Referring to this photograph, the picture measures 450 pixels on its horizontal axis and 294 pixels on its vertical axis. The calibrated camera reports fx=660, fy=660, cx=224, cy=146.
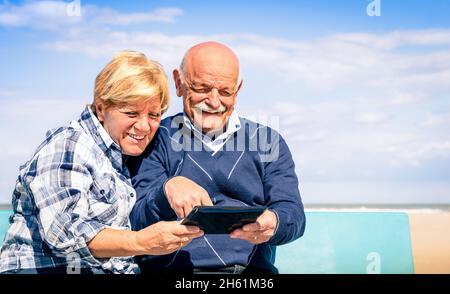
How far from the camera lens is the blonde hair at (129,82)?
2684 mm

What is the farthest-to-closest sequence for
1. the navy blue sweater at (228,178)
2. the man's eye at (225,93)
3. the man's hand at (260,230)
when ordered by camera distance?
1. the man's eye at (225,93)
2. the navy blue sweater at (228,178)
3. the man's hand at (260,230)

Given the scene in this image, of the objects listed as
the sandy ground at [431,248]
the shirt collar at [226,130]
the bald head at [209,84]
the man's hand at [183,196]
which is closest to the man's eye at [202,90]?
the bald head at [209,84]

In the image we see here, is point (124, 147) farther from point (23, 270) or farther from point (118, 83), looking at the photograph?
point (23, 270)

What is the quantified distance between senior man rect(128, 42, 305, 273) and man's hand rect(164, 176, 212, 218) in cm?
21

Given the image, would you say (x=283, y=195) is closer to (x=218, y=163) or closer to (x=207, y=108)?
(x=218, y=163)

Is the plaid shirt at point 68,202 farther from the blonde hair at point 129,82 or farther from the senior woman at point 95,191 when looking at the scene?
the blonde hair at point 129,82

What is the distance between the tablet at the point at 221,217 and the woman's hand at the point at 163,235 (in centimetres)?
3

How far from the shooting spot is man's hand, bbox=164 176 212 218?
2.53 metres

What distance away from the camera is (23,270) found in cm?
254

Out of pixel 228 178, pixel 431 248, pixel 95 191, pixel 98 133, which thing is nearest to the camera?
pixel 95 191

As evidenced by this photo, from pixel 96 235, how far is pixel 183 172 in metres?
0.58

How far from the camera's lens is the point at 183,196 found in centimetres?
254

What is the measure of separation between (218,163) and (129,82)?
0.56m

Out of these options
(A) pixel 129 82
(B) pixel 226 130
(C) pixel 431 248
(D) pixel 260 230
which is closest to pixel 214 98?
Result: (B) pixel 226 130
